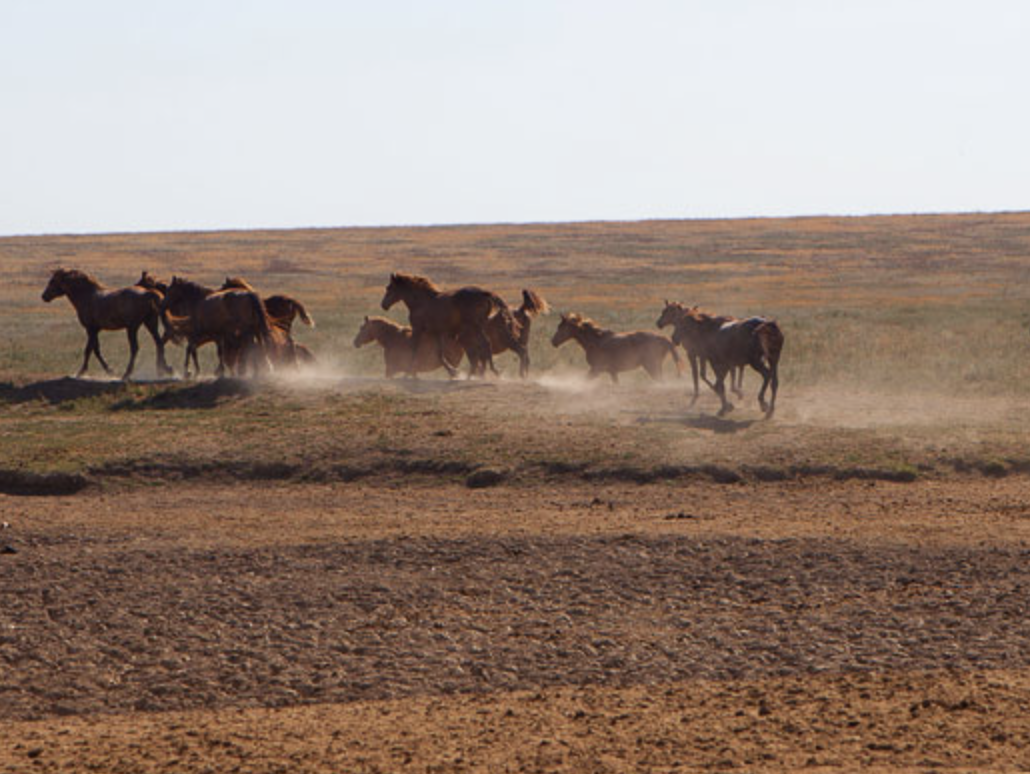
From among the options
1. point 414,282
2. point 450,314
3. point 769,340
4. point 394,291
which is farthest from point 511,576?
point 394,291

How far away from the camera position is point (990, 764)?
23.9 ft

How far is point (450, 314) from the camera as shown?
23.8 meters

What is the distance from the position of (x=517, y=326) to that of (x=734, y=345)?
6009 millimetres

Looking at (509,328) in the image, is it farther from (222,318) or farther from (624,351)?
(222,318)

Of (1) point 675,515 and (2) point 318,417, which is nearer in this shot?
(1) point 675,515

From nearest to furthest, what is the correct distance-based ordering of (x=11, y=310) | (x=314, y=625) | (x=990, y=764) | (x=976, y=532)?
1. (x=990, y=764)
2. (x=314, y=625)
3. (x=976, y=532)
4. (x=11, y=310)

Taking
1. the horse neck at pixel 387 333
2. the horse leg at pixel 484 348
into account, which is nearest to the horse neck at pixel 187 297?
the horse neck at pixel 387 333

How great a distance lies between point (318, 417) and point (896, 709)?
11.9 meters

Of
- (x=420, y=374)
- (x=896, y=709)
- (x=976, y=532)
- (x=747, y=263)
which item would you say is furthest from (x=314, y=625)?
(x=747, y=263)

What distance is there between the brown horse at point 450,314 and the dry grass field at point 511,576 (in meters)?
1.41

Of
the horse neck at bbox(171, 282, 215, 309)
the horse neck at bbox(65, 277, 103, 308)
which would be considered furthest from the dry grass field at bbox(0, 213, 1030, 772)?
the horse neck at bbox(171, 282, 215, 309)

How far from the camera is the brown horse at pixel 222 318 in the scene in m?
22.7

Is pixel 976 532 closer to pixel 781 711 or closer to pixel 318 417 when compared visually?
pixel 781 711

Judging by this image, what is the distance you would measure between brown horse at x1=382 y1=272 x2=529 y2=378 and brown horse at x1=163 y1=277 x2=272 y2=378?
7.96ft
